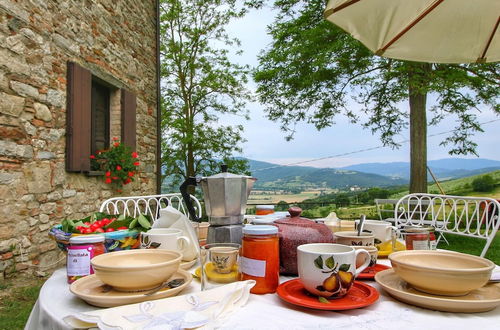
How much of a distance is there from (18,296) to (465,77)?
20.4ft

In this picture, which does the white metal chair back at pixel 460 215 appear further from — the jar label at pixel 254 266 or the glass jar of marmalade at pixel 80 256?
the glass jar of marmalade at pixel 80 256

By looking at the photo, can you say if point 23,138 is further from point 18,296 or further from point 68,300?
point 68,300

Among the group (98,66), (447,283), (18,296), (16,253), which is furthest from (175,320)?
(98,66)

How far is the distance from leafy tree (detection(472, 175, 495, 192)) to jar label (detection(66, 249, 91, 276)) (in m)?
7.68

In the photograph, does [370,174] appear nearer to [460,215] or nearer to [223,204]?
[460,215]

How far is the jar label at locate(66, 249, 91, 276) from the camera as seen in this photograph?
1.03 metres

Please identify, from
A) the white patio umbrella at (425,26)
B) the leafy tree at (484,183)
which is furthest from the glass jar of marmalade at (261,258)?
the leafy tree at (484,183)

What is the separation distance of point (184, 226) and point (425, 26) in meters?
1.81

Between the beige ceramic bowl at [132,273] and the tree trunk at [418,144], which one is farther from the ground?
the tree trunk at [418,144]

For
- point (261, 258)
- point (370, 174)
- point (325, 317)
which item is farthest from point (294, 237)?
point (370, 174)

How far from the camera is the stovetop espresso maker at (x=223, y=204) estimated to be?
1190mm

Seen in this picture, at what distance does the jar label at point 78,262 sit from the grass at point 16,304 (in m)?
1.80

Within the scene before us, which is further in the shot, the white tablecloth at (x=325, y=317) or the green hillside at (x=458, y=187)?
the green hillside at (x=458, y=187)

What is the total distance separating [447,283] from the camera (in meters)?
0.80
